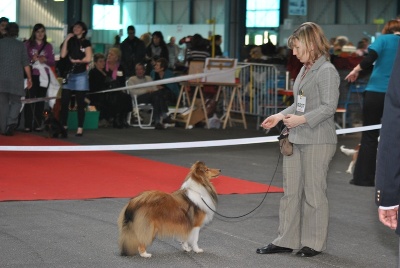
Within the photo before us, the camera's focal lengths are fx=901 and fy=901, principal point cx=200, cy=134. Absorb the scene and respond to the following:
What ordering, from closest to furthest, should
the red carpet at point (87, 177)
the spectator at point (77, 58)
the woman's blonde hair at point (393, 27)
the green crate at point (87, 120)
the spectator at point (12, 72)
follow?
the red carpet at point (87, 177) → the woman's blonde hair at point (393, 27) → the spectator at point (12, 72) → the spectator at point (77, 58) → the green crate at point (87, 120)

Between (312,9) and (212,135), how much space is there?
28.3 m

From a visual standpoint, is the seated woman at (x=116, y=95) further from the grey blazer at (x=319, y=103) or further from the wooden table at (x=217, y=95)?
the grey blazer at (x=319, y=103)

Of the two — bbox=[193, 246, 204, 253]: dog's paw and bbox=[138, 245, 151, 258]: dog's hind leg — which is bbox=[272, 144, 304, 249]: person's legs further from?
bbox=[138, 245, 151, 258]: dog's hind leg

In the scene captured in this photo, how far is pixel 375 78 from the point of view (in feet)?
31.9

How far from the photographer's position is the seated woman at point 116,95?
55.1 ft

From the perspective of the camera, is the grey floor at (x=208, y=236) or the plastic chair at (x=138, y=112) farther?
the plastic chair at (x=138, y=112)

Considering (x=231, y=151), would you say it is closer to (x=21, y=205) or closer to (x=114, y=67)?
(x=114, y=67)

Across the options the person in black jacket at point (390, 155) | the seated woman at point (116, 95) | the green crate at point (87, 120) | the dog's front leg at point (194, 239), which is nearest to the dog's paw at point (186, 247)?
the dog's front leg at point (194, 239)

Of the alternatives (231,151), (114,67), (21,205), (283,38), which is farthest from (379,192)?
(283,38)

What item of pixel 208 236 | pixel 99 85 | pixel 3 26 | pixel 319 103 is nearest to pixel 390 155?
pixel 319 103

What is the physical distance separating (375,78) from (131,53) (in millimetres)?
11418

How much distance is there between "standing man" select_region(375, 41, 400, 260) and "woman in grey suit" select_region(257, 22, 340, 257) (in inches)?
113

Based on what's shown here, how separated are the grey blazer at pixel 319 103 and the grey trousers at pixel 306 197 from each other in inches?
2.7

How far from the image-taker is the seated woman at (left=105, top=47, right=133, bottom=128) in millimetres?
16797
